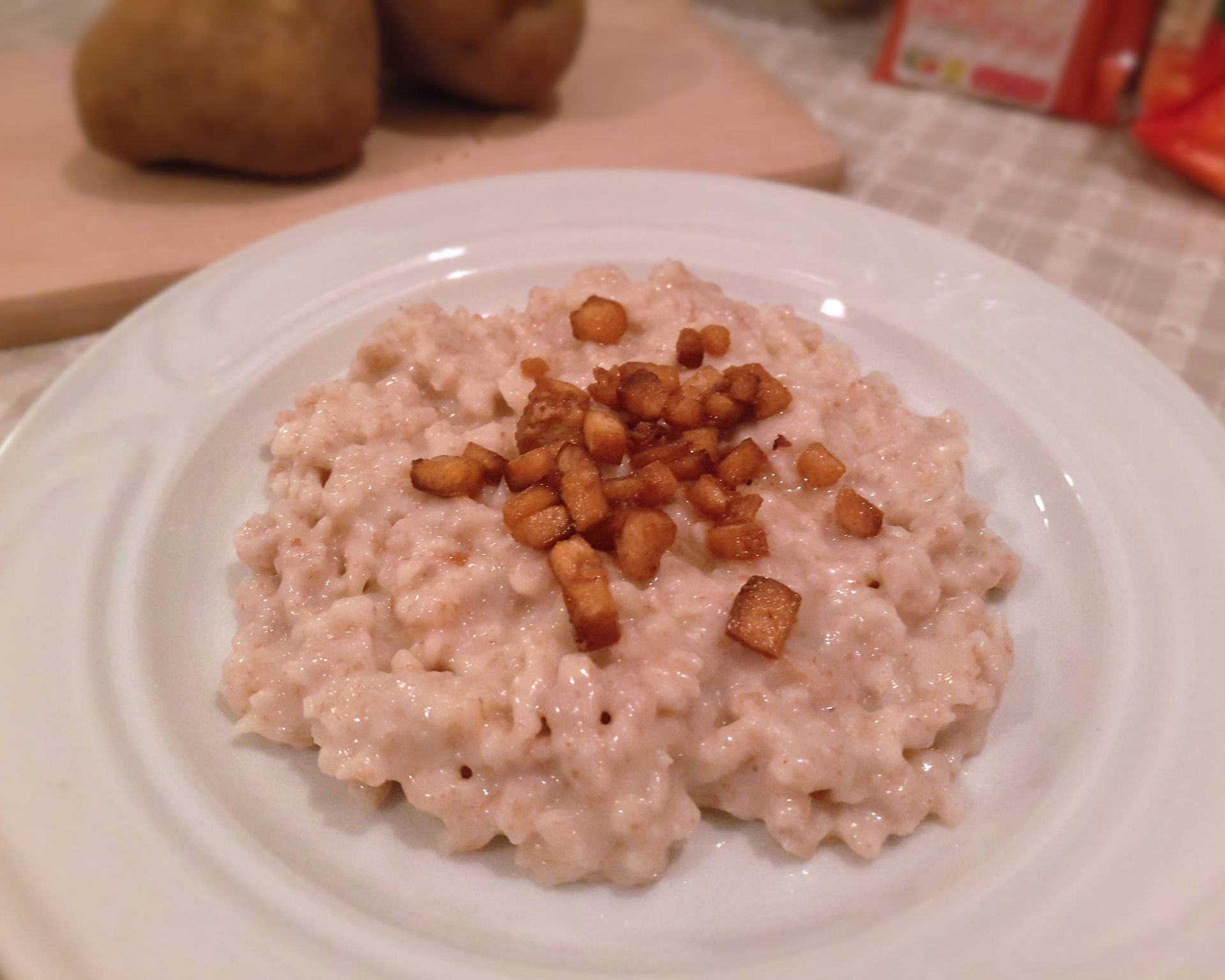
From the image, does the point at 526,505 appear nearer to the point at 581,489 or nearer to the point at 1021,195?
the point at 581,489

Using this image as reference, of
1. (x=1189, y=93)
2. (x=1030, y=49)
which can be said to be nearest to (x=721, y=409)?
(x=1189, y=93)

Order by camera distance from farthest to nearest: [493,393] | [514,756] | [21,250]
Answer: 1. [21,250]
2. [493,393]
3. [514,756]

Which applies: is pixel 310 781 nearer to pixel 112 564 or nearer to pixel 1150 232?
pixel 112 564

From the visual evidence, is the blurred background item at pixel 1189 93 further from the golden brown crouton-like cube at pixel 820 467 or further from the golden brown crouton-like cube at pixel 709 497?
the golden brown crouton-like cube at pixel 709 497

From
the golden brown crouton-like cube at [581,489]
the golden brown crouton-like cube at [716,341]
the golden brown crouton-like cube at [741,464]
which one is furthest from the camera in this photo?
the golden brown crouton-like cube at [716,341]

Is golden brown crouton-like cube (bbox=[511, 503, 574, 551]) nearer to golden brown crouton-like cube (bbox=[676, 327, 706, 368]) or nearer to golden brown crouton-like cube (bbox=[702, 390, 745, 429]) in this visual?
golden brown crouton-like cube (bbox=[702, 390, 745, 429])

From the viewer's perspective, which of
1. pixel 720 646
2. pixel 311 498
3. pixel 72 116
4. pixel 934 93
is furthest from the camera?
pixel 934 93

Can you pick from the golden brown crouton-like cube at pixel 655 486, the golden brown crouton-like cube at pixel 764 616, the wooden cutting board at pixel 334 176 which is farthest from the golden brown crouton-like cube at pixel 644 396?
the wooden cutting board at pixel 334 176

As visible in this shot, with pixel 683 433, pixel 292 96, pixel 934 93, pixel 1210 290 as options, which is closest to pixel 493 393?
pixel 683 433
